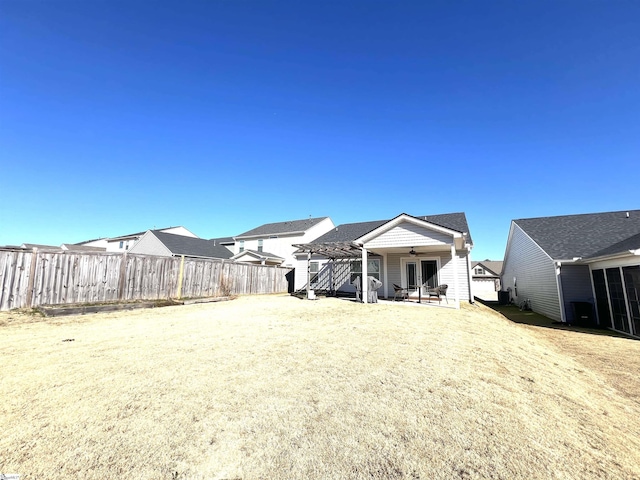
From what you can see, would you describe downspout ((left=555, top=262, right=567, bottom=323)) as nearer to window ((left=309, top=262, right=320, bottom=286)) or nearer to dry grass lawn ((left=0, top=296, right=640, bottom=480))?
dry grass lawn ((left=0, top=296, right=640, bottom=480))

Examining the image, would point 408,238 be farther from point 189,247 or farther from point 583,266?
point 189,247

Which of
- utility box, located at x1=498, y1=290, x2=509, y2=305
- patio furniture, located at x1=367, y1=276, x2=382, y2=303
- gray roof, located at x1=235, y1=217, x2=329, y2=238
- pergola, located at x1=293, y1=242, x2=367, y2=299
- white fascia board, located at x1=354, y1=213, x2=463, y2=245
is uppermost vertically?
gray roof, located at x1=235, y1=217, x2=329, y2=238

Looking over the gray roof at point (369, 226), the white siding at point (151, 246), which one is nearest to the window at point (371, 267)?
the gray roof at point (369, 226)

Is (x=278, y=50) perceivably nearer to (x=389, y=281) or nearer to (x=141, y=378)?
(x=389, y=281)

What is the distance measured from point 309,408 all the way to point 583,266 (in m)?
14.3

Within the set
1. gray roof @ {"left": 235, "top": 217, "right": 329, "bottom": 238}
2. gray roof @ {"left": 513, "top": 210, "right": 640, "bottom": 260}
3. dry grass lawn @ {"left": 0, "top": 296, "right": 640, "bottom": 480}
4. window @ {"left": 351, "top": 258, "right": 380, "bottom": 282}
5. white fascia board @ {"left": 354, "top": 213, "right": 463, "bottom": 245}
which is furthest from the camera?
gray roof @ {"left": 235, "top": 217, "right": 329, "bottom": 238}

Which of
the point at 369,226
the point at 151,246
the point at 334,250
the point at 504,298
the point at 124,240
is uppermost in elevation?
the point at 124,240

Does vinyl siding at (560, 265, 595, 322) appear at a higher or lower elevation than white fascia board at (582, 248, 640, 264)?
lower

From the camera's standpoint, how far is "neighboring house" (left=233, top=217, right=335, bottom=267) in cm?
2686

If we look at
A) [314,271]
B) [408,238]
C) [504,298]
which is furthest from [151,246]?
[504,298]

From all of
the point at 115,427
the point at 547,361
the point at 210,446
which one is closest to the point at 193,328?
the point at 115,427

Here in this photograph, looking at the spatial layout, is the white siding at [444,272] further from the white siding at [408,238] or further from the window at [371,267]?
the white siding at [408,238]

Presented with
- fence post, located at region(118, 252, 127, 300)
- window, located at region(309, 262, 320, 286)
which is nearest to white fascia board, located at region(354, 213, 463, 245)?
window, located at region(309, 262, 320, 286)

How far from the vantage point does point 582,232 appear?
13156mm
